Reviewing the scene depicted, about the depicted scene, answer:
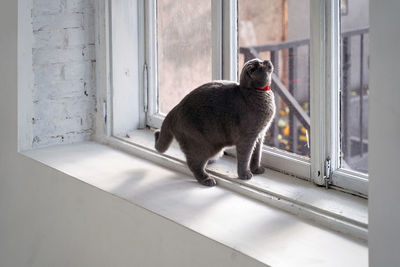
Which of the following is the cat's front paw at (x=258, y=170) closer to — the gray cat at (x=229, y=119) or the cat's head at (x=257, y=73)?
the gray cat at (x=229, y=119)

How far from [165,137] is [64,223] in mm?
481

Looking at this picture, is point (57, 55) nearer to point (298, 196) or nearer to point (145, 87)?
point (145, 87)

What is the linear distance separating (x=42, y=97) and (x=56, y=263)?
0.60m

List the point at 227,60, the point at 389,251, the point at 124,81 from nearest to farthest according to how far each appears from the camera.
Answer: the point at 389,251
the point at 227,60
the point at 124,81

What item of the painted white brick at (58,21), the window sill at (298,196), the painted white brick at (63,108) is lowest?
the window sill at (298,196)

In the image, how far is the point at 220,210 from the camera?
1.39 meters

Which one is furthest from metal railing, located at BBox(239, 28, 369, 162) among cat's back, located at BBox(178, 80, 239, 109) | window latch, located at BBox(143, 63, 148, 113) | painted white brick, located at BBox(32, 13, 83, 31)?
painted white brick, located at BBox(32, 13, 83, 31)

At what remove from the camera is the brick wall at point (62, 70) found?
6.48ft

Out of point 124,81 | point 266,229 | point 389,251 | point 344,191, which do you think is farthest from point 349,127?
point 389,251

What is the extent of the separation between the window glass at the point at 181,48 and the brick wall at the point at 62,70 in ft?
0.89

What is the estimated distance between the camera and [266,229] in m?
1.26

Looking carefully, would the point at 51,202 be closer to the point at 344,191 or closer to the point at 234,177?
the point at 234,177

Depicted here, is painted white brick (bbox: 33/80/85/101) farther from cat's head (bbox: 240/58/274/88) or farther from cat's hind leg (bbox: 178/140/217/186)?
cat's head (bbox: 240/58/274/88)

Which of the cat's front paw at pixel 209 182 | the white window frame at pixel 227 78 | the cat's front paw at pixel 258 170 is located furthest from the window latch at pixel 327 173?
the cat's front paw at pixel 209 182
